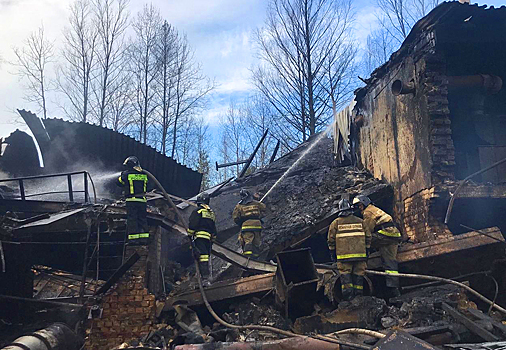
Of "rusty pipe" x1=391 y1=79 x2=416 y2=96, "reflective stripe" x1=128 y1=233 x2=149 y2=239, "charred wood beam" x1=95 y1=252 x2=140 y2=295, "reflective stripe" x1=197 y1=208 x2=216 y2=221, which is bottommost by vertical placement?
"charred wood beam" x1=95 y1=252 x2=140 y2=295

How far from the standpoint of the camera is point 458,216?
801cm

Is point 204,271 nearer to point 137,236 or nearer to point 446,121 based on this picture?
point 137,236

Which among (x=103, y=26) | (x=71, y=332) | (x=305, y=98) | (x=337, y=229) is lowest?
(x=71, y=332)

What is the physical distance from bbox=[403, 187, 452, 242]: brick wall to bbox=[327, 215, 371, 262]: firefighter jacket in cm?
171

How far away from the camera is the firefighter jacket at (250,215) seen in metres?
8.90

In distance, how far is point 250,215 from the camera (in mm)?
9000

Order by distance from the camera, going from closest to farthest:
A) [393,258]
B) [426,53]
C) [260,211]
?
[393,258]
[426,53]
[260,211]

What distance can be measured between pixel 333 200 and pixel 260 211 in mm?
1698

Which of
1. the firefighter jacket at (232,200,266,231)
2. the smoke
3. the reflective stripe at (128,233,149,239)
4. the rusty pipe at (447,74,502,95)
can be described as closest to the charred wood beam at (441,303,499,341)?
the firefighter jacket at (232,200,266,231)

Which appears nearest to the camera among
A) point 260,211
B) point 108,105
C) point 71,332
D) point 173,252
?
point 71,332

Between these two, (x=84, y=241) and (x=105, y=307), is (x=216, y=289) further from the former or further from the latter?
(x=84, y=241)

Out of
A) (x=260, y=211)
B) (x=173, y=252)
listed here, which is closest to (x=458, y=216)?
(x=260, y=211)

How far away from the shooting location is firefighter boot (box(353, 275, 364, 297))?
615 cm

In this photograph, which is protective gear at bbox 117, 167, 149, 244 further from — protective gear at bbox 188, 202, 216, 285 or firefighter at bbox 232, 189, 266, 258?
firefighter at bbox 232, 189, 266, 258
